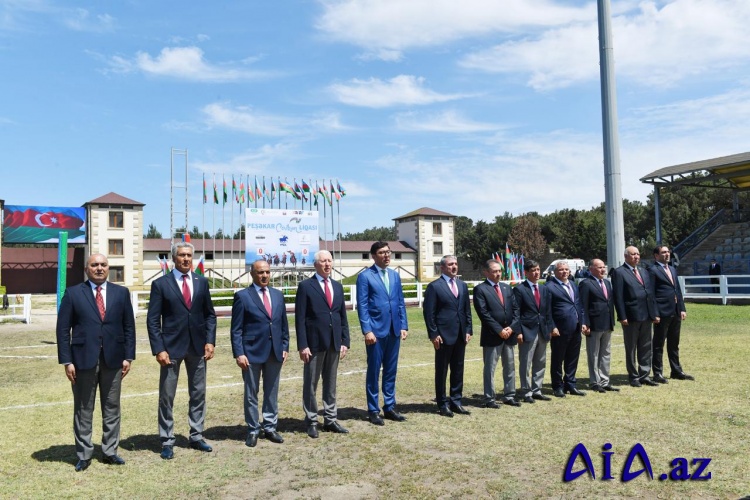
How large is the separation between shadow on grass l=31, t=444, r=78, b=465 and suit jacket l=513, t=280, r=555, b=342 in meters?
5.39

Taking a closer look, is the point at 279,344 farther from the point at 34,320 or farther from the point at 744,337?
the point at 34,320

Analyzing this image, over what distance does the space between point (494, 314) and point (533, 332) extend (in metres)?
0.73

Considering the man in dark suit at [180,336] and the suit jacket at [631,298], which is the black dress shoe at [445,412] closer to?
the man in dark suit at [180,336]

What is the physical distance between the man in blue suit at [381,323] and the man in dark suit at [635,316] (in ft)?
12.1

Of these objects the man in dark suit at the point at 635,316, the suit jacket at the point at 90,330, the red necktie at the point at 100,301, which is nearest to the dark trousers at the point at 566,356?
the man in dark suit at the point at 635,316

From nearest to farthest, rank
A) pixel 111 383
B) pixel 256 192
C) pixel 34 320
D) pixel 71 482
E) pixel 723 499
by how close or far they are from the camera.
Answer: pixel 723 499 → pixel 71 482 → pixel 111 383 → pixel 34 320 → pixel 256 192

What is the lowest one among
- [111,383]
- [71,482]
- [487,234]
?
[71,482]

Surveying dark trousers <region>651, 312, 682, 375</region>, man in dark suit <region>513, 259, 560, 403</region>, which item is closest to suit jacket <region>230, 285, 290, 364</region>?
man in dark suit <region>513, 259, 560, 403</region>

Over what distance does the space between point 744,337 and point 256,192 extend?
31158 millimetres

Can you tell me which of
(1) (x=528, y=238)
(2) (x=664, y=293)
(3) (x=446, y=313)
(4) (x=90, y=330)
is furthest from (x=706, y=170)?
(1) (x=528, y=238)

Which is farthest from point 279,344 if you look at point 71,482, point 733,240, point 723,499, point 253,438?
point 733,240

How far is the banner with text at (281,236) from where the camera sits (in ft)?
113

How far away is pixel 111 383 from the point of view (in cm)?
556

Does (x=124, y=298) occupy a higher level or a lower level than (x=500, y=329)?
higher
